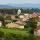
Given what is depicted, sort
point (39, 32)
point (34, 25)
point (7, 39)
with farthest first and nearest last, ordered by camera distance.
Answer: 1. point (34, 25)
2. point (39, 32)
3. point (7, 39)

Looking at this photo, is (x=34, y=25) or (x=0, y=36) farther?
(x=34, y=25)

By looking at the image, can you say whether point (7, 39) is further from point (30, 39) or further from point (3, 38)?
point (30, 39)

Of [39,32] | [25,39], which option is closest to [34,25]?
[39,32]

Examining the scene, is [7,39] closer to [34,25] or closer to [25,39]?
[25,39]

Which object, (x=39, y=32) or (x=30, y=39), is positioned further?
(x=39, y=32)

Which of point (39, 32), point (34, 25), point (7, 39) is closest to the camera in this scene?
point (7, 39)

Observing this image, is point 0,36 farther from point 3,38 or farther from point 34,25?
point 34,25
